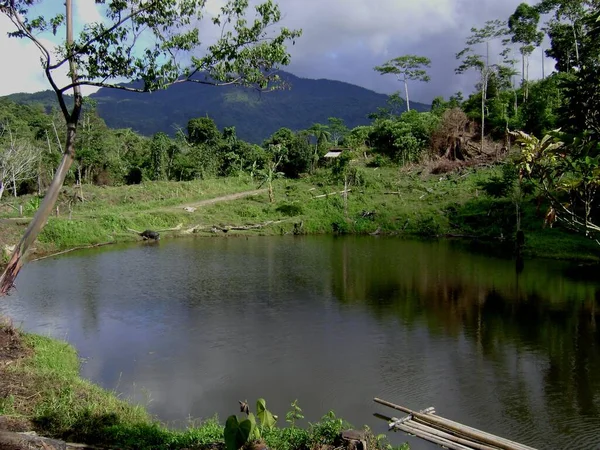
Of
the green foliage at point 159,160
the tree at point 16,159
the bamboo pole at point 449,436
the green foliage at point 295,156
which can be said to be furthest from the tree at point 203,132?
the bamboo pole at point 449,436

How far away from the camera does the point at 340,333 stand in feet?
42.8

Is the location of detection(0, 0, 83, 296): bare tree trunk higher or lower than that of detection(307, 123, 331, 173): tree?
lower

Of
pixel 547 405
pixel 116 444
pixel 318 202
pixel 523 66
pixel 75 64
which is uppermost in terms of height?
pixel 523 66

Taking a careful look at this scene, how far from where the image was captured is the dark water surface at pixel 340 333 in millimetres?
9195

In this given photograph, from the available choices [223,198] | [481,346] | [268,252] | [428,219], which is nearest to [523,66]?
[428,219]

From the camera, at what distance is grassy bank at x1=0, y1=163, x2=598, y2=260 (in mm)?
26422

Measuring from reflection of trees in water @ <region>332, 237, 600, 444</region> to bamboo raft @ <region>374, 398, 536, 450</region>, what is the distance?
2.28m

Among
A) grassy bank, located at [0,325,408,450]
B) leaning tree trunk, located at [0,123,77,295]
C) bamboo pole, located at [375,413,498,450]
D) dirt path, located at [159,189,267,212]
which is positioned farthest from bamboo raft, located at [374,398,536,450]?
dirt path, located at [159,189,267,212]

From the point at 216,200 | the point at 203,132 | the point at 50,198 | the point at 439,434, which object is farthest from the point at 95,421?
the point at 203,132

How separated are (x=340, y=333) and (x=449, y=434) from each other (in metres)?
6.22

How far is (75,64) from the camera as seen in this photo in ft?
22.5

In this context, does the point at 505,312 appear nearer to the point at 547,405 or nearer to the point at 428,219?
the point at 547,405

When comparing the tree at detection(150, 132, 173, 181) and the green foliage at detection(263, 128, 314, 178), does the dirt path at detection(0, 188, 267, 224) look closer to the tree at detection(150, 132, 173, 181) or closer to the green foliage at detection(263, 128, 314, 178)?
the green foliage at detection(263, 128, 314, 178)

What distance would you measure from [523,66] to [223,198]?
26.6 m
